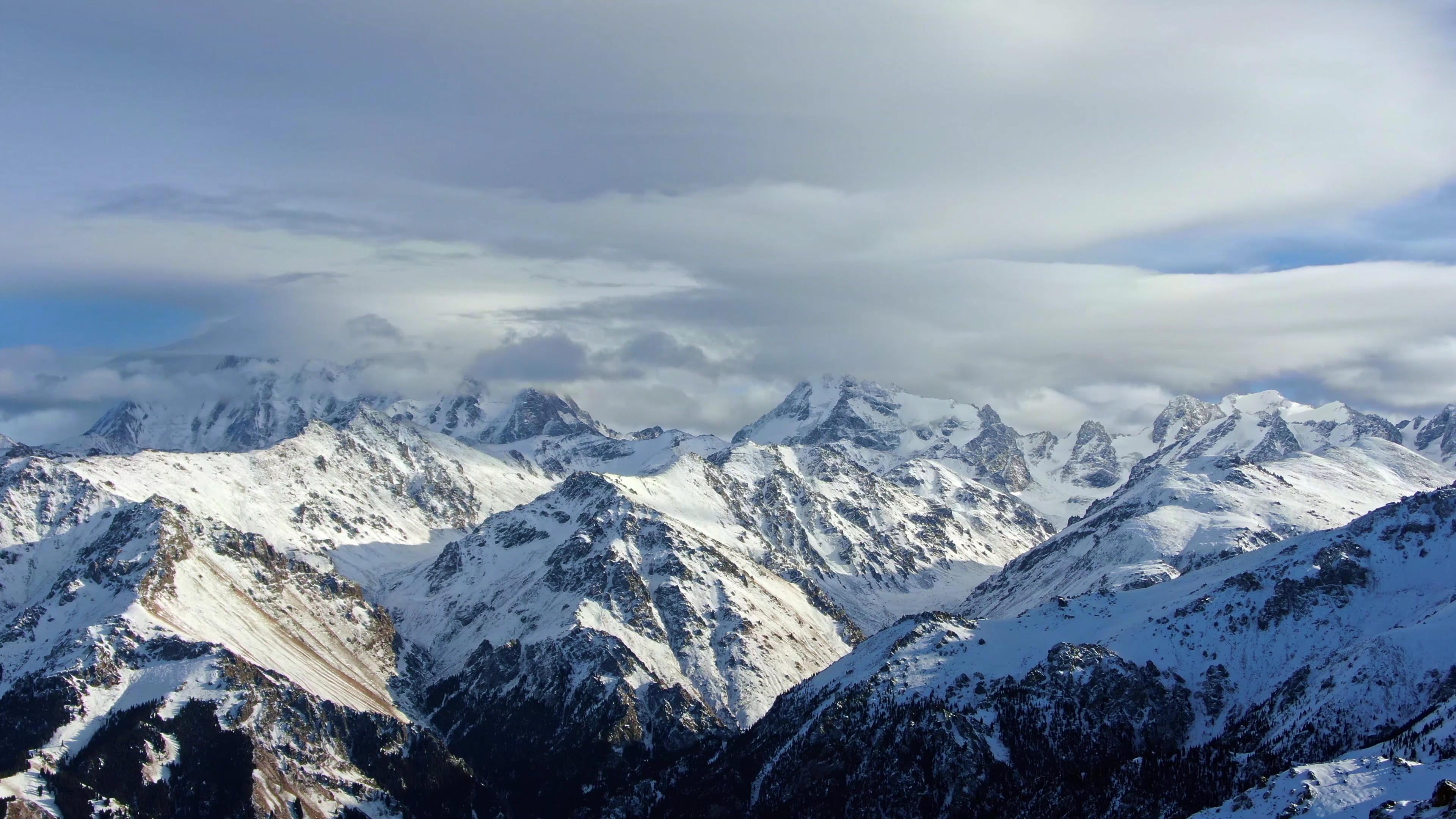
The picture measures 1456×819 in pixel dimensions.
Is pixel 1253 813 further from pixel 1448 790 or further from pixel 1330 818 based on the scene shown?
pixel 1448 790

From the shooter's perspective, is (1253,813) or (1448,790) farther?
(1253,813)

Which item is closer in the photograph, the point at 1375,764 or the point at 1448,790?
the point at 1448,790

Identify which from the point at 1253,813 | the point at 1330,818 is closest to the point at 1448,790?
the point at 1330,818

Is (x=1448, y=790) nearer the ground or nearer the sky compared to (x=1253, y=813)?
nearer the sky
